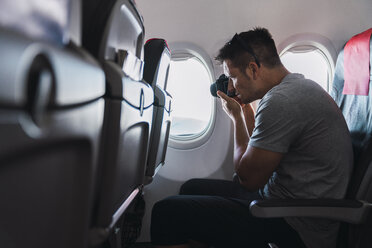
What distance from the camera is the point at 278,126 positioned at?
4.23ft

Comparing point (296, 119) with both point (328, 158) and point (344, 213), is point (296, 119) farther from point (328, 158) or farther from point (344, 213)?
point (344, 213)

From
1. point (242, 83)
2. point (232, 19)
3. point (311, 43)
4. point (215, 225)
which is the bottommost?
point (215, 225)

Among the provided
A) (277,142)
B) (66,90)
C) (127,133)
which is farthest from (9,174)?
(277,142)

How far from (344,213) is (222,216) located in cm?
51

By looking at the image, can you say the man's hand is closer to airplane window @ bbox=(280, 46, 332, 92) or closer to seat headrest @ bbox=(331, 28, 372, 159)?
seat headrest @ bbox=(331, 28, 372, 159)

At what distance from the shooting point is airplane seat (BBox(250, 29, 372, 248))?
3.68ft

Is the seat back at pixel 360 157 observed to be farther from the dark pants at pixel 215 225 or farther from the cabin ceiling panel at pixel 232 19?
the cabin ceiling panel at pixel 232 19

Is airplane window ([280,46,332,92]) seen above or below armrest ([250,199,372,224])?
above

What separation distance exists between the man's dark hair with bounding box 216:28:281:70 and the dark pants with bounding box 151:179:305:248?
804 millimetres

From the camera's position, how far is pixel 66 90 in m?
0.39

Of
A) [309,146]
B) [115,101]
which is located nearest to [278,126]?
[309,146]

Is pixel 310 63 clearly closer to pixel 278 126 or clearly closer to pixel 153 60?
pixel 278 126

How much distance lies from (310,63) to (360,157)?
60.1 inches

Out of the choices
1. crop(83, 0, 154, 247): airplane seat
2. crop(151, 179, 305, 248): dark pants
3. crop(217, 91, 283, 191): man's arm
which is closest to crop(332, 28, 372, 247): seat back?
crop(151, 179, 305, 248): dark pants
